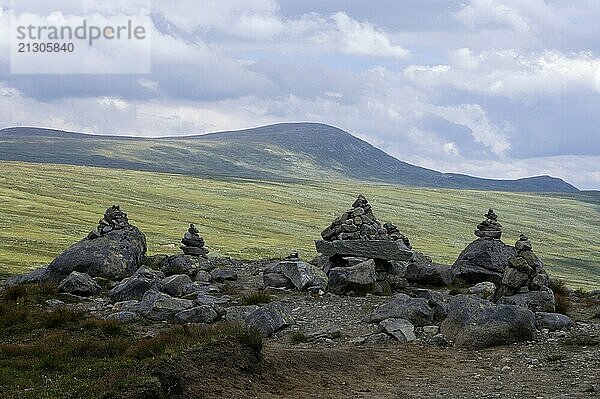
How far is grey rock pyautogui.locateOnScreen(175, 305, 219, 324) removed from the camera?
26297 mm

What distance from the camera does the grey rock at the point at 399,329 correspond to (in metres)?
23.6

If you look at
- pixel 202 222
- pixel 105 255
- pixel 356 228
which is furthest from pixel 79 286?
pixel 202 222

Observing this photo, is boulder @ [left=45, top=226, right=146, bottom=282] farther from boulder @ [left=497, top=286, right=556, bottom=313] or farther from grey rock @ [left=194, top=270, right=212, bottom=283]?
boulder @ [left=497, top=286, right=556, bottom=313]

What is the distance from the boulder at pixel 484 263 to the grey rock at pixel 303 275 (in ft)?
24.4

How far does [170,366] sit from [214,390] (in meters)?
1.11

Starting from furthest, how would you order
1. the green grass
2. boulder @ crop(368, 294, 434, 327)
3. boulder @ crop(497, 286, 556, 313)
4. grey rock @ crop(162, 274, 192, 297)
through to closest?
grey rock @ crop(162, 274, 192, 297)
boulder @ crop(497, 286, 556, 313)
boulder @ crop(368, 294, 434, 327)
the green grass

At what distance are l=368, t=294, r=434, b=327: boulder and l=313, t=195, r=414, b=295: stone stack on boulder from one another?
467 centimetres

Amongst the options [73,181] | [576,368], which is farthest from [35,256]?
[73,181]

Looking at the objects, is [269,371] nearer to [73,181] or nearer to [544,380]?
[544,380]

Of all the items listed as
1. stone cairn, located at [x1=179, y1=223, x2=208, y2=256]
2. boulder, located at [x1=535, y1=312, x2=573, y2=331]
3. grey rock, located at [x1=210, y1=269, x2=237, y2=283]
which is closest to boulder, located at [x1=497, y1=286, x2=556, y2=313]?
boulder, located at [x1=535, y1=312, x2=573, y2=331]

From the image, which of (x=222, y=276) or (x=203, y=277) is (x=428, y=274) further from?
(x=203, y=277)

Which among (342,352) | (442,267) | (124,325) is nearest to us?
(342,352)

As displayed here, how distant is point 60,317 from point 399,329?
12.3 m

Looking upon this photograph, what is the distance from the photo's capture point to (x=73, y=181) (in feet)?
604
